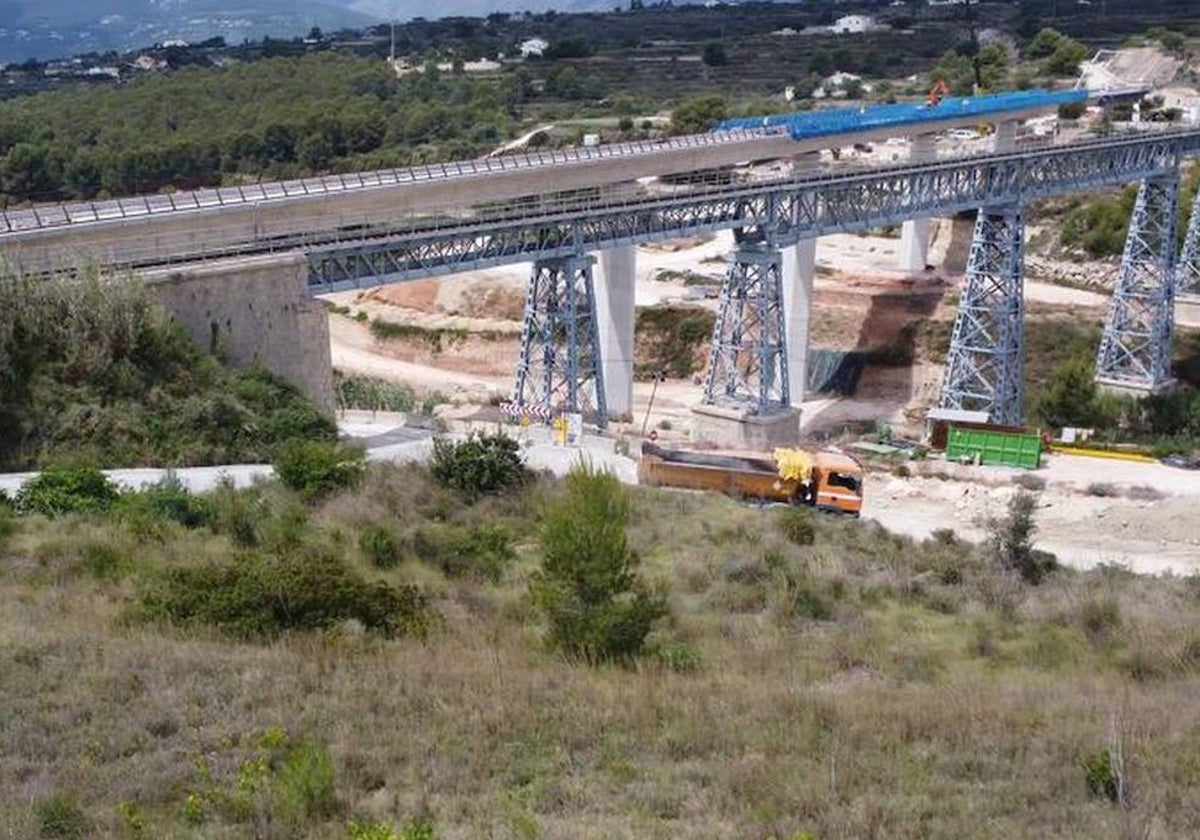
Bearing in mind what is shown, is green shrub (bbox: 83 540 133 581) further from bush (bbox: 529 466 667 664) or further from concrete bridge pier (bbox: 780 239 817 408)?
concrete bridge pier (bbox: 780 239 817 408)

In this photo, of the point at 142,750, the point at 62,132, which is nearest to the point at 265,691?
the point at 142,750

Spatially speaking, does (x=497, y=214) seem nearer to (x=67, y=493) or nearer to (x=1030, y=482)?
(x=67, y=493)

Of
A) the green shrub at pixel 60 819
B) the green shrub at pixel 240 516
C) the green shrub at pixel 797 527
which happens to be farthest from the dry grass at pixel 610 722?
the green shrub at pixel 797 527

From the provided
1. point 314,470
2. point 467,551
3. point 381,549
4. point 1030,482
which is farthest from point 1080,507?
point 381,549

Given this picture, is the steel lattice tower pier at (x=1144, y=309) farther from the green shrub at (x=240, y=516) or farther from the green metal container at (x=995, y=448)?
the green shrub at (x=240, y=516)

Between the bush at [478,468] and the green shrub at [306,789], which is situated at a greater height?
the green shrub at [306,789]

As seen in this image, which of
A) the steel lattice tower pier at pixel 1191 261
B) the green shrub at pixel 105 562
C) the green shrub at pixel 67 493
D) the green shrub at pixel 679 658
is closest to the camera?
the green shrub at pixel 679 658
